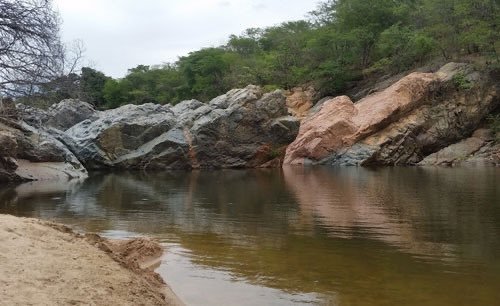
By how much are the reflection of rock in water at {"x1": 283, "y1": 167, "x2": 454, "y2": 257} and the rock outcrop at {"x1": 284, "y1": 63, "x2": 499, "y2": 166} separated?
48.2 ft

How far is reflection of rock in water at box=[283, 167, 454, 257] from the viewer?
920 cm

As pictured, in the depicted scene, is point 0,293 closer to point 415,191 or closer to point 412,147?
point 415,191

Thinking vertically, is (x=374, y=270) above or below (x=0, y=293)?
below

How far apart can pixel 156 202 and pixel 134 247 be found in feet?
26.5

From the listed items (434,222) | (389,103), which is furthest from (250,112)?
(434,222)

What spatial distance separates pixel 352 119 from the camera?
36531mm

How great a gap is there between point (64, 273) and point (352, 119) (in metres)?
32.8

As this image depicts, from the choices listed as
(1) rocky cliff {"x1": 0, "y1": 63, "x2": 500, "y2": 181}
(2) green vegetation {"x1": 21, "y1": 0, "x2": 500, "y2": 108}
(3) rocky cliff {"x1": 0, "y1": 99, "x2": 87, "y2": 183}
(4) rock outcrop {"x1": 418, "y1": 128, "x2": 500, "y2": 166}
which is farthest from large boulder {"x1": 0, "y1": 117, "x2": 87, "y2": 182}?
(4) rock outcrop {"x1": 418, "y1": 128, "x2": 500, "y2": 166}

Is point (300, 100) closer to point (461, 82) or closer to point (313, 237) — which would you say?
point (461, 82)

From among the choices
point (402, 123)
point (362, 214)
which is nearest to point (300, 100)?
point (402, 123)

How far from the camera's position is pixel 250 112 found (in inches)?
1487

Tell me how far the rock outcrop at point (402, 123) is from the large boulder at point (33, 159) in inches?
598

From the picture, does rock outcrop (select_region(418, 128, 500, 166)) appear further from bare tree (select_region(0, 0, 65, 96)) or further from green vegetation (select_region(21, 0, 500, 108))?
bare tree (select_region(0, 0, 65, 96))

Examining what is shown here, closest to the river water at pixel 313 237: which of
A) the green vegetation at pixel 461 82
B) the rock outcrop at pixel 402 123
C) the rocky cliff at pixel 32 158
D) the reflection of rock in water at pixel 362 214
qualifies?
the reflection of rock in water at pixel 362 214
